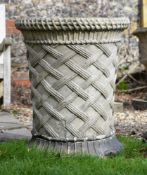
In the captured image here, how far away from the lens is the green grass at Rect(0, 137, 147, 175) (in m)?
3.89

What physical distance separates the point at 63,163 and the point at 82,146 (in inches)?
12.6

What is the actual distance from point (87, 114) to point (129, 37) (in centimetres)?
635

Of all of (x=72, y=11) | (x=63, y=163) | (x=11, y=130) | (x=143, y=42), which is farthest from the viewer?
(x=72, y=11)

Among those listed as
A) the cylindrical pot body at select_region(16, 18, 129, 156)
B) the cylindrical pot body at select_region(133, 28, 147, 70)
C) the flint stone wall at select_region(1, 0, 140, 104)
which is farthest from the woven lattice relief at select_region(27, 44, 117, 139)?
the flint stone wall at select_region(1, 0, 140, 104)

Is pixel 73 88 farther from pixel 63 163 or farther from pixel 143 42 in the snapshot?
pixel 143 42

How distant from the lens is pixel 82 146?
173 inches

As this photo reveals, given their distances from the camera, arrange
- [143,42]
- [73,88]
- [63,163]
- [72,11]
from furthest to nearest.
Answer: [72,11]
[143,42]
[73,88]
[63,163]

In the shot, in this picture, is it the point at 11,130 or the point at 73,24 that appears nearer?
the point at 73,24

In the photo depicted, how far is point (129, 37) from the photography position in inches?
415

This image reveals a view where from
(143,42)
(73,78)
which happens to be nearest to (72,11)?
(143,42)

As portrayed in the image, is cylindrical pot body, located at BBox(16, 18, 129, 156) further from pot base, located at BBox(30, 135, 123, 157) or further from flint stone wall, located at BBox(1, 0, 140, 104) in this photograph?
flint stone wall, located at BBox(1, 0, 140, 104)

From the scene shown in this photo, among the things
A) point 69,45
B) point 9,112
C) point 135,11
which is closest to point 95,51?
point 69,45

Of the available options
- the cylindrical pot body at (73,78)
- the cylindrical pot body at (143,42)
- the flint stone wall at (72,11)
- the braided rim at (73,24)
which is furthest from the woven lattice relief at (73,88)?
the flint stone wall at (72,11)

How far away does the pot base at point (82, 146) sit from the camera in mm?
4398
